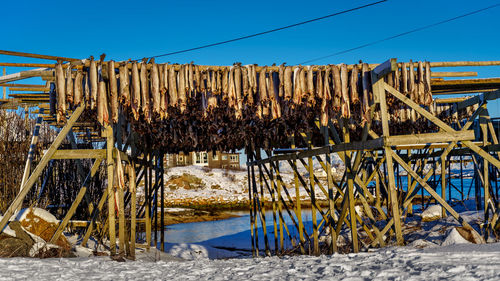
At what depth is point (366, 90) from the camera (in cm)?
836

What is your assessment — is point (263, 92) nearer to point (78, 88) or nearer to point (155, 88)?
point (155, 88)

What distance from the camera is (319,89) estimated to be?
845 cm

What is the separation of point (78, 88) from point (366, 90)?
519 centimetres

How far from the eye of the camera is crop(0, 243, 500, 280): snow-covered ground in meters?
5.10

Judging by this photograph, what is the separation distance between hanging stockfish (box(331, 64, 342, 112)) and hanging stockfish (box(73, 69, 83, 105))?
457 cm

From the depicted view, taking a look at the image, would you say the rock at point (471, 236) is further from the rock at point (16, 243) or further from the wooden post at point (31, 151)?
the wooden post at point (31, 151)

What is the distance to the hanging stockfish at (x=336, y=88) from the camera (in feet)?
27.6

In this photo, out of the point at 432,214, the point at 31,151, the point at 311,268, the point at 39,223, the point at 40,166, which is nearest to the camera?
the point at 311,268

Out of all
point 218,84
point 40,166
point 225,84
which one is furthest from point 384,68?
point 40,166

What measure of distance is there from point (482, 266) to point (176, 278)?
147 inches

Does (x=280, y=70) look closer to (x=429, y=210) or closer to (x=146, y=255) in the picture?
(x=146, y=255)

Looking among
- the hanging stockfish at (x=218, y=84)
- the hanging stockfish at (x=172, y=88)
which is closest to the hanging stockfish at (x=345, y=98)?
the hanging stockfish at (x=218, y=84)

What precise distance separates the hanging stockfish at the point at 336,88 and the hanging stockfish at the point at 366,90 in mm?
434

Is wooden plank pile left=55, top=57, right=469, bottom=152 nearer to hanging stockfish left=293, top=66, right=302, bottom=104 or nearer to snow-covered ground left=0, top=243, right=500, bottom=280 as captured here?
hanging stockfish left=293, top=66, right=302, bottom=104
